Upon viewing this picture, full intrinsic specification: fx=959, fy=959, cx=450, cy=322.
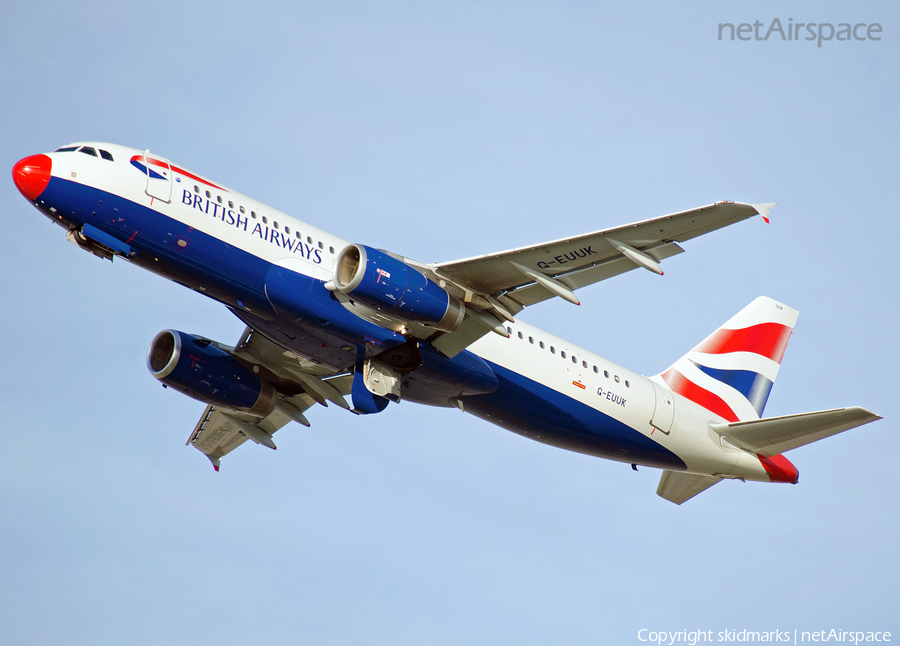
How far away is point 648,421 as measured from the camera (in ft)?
98.2

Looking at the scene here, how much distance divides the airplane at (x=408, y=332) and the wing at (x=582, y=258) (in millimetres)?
48

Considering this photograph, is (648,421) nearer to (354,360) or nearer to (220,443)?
(354,360)

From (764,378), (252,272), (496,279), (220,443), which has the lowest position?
(220,443)

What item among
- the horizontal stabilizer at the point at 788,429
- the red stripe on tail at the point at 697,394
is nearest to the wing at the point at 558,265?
the horizontal stabilizer at the point at 788,429

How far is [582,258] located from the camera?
24172 millimetres

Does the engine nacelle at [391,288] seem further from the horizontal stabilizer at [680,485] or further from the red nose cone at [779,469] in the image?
the red nose cone at [779,469]

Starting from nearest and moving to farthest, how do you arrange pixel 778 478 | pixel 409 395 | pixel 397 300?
pixel 397 300 < pixel 409 395 < pixel 778 478

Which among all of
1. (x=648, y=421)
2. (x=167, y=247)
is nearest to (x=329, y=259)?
(x=167, y=247)

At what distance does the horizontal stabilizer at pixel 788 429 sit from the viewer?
26.6m

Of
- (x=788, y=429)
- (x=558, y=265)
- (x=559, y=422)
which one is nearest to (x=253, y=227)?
(x=558, y=265)

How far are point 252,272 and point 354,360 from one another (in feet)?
13.8

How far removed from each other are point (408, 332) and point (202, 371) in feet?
27.3

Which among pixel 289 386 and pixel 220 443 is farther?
pixel 220 443

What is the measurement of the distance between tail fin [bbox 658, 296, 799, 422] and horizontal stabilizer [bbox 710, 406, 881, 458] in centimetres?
→ 145
